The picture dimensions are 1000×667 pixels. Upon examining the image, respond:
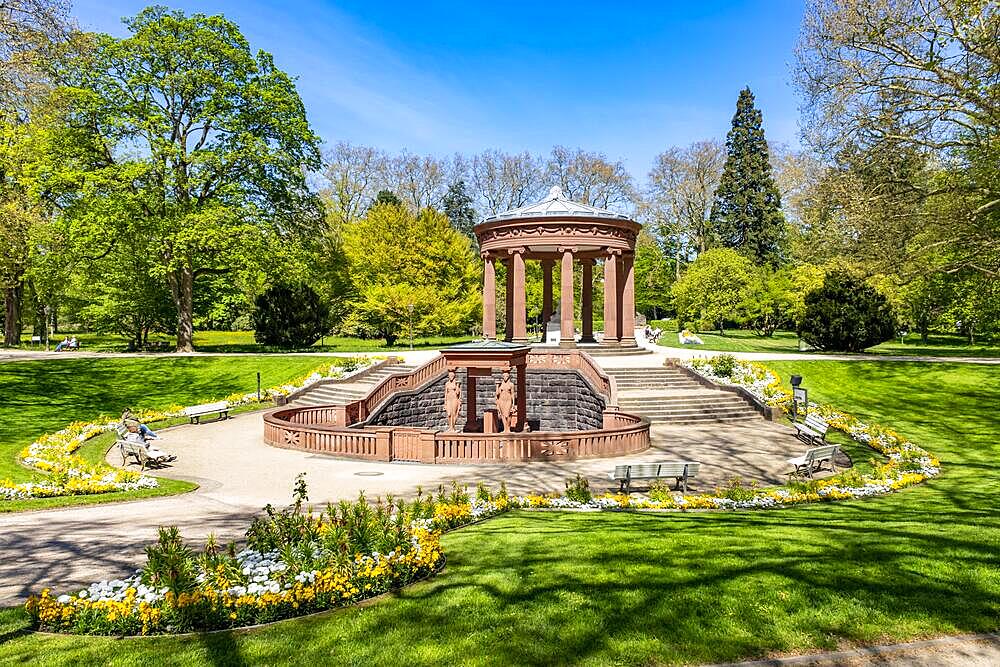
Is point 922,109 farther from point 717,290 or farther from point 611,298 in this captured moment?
point 717,290

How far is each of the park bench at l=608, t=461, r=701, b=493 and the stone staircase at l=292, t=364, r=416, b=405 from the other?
14.6m

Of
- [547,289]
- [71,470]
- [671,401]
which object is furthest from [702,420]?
[547,289]

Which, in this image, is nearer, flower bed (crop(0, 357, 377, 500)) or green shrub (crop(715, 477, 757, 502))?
green shrub (crop(715, 477, 757, 502))

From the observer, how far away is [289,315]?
42906 mm

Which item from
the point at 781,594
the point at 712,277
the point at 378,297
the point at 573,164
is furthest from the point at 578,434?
the point at 573,164

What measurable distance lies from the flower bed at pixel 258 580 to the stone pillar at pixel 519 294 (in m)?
23.5

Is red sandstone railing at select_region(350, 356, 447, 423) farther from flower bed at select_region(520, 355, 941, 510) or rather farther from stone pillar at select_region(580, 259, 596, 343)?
stone pillar at select_region(580, 259, 596, 343)

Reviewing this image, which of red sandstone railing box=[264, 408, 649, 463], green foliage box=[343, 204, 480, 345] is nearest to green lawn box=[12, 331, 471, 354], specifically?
green foliage box=[343, 204, 480, 345]

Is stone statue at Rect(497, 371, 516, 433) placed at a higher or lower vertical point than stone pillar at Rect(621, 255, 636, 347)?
lower

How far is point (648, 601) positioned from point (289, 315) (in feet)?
131

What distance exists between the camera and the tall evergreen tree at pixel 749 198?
66.1 meters

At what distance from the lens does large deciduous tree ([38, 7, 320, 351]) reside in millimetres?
33469

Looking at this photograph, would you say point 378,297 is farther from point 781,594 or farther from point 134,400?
point 781,594

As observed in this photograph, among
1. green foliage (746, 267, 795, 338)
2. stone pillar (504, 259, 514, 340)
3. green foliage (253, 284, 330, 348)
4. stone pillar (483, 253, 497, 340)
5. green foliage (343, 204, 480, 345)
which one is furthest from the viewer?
green foliage (746, 267, 795, 338)
